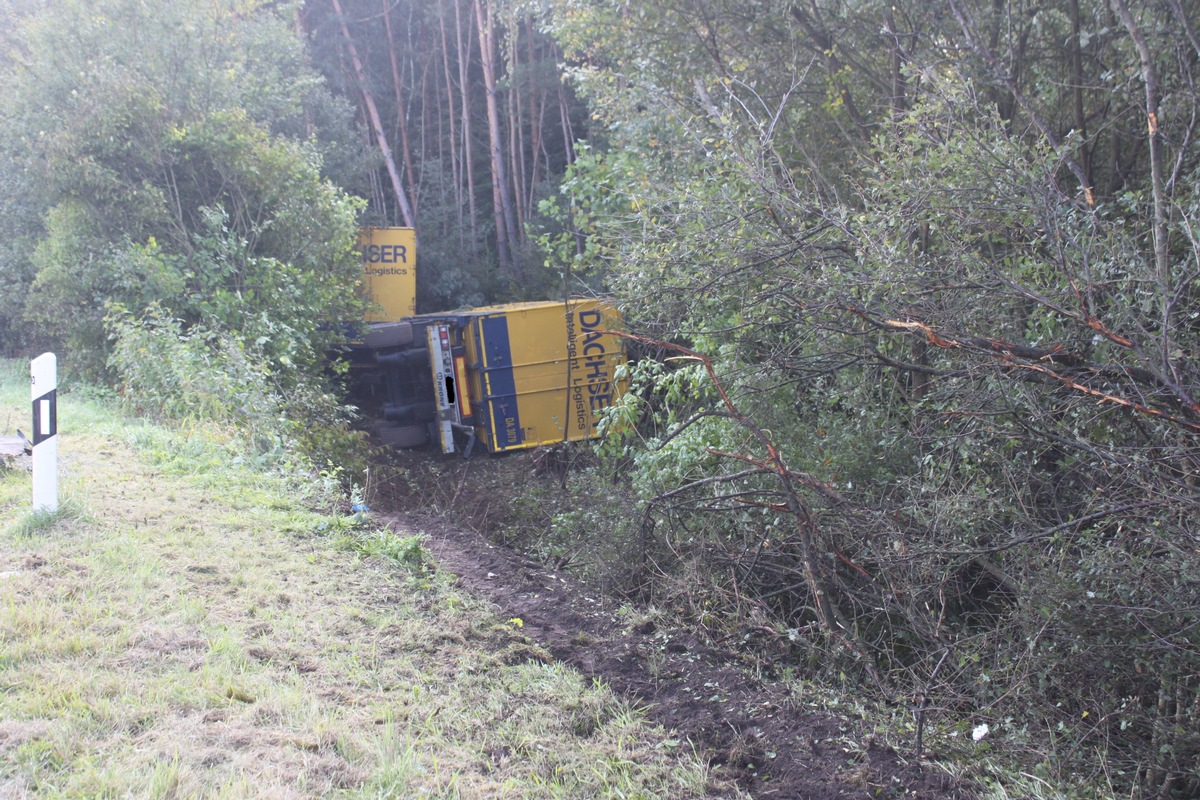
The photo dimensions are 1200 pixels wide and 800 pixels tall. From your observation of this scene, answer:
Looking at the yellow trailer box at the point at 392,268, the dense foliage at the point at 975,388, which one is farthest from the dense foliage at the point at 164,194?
the dense foliage at the point at 975,388

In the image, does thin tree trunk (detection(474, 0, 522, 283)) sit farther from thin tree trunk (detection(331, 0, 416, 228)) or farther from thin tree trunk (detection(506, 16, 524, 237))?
thin tree trunk (detection(331, 0, 416, 228))

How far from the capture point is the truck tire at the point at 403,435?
1370 centimetres

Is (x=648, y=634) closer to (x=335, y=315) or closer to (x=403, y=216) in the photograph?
(x=335, y=315)

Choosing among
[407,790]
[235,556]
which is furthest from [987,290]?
[235,556]

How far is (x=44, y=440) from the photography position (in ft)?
16.2

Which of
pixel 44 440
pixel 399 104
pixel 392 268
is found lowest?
pixel 44 440

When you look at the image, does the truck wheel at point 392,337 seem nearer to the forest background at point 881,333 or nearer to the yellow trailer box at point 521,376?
the yellow trailer box at point 521,376

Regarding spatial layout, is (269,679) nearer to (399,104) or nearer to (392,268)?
(392,268)

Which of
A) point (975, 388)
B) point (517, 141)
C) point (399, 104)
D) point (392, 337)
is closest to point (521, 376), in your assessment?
point (392, 337)

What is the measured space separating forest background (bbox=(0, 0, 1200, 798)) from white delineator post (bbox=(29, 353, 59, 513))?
273 centimetres

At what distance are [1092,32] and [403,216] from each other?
69.5 feet

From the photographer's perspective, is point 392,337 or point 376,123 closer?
point 392,337

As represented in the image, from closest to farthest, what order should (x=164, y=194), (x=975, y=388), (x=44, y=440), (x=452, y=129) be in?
1. (x=975, y=388)
2. (x=44, y=440)
3. (x=164, y=194)
4. (x=452, y=129)

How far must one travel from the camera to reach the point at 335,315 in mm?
13984
